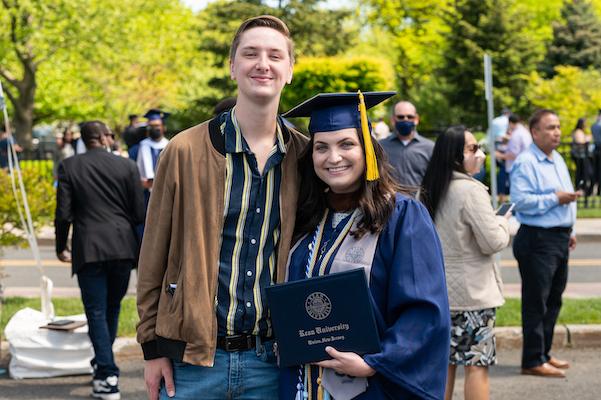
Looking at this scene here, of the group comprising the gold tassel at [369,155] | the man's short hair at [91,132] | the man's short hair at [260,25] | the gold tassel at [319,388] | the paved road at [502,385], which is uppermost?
the man's short hair at [260,25]

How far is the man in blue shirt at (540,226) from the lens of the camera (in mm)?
7059

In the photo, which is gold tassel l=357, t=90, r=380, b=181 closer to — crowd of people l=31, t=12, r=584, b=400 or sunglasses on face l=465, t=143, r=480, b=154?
crowd of people l=31, t=12, r=584, b=400

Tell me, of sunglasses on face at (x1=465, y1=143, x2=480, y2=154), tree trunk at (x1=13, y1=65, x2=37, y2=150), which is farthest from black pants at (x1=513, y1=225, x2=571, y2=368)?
tree trunk at (x1=13, y1=65, x2=37, y2=150)

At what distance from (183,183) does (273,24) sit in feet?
2.04

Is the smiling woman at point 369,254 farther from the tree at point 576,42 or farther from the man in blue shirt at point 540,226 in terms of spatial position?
the tree at point 576,42

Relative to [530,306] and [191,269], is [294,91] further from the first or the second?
[191,269]


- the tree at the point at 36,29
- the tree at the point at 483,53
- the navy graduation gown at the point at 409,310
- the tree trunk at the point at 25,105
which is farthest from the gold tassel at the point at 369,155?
the tree trunk at the point at 25,105

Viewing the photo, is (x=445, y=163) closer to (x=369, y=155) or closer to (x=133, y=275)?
(x=369, y=155)

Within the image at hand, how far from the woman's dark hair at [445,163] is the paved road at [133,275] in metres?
4.77

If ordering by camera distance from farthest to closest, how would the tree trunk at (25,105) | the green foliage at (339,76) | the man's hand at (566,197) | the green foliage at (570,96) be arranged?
the tree trunk at (25,105), the green foliage at (570,96), the green foliage at (339,76), the man's hand at (566,197)

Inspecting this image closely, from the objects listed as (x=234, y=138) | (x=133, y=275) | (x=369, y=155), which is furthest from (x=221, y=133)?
(x=133, y=275)

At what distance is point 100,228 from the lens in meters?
6.76

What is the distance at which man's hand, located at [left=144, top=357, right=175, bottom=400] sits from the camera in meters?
3.18

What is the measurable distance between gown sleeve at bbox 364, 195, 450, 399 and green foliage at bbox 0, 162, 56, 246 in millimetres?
7099
